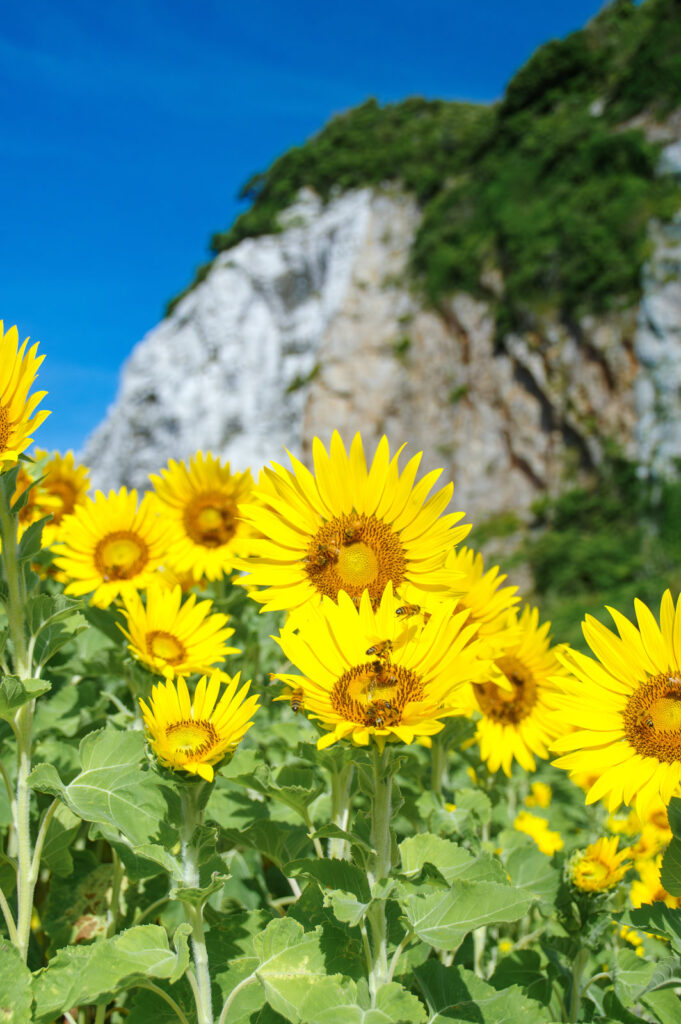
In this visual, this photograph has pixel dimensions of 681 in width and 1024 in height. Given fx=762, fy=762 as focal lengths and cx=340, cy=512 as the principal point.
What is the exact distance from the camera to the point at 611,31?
21.8m

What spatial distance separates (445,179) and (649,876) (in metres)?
26.6

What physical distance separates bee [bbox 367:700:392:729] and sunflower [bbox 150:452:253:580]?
1751 mm

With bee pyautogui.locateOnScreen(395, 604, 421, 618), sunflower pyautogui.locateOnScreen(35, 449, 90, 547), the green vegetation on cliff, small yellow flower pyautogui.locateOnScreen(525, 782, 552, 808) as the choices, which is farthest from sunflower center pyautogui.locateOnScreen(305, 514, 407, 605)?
the green vegetation on cliff

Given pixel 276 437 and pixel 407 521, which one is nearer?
pixel 407 521

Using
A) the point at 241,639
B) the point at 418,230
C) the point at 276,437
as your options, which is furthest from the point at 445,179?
the point at 241,639

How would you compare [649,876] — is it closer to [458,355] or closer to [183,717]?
[183,717]

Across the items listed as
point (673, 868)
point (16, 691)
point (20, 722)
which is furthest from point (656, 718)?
point (20, 722)

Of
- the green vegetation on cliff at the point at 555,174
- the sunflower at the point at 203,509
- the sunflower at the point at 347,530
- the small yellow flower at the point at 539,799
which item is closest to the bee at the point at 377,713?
the sunflower at the point at 347,530

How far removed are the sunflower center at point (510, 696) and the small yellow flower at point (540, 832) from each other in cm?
58

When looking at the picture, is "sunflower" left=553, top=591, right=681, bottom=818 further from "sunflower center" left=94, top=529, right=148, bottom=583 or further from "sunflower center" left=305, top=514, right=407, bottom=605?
"sunflower center" left=94, top=529, right=148, bottom=583

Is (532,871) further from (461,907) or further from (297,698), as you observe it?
(297,698)

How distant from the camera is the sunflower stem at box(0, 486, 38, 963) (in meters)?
1.53

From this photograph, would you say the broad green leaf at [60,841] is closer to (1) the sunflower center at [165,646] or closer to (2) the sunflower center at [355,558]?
(1) the sunflower center at [165,646]

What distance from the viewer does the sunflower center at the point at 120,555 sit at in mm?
2537
